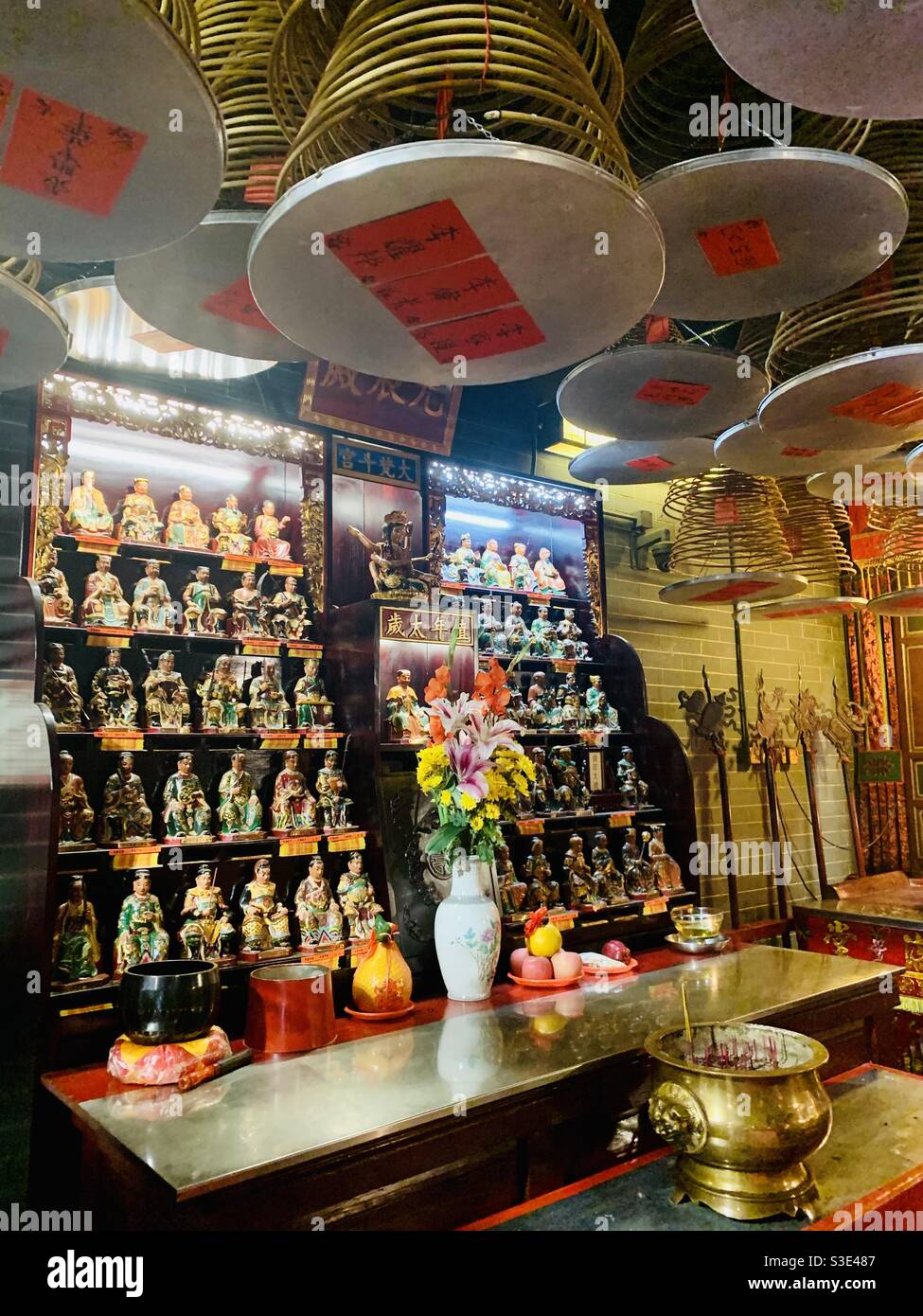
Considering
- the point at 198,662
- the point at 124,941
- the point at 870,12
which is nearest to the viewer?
the point at 870,12

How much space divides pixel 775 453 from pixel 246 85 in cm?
207

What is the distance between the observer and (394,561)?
368cm

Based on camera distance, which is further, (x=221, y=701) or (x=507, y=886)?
(x=507, y=886)

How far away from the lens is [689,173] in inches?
62.9

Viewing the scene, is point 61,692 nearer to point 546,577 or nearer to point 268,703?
point 268,703

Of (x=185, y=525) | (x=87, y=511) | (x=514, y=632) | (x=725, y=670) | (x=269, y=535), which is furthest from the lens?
(x=725, y=670)

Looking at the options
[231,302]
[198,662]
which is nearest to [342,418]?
[198,662]

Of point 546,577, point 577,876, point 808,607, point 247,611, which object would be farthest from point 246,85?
point 808,607

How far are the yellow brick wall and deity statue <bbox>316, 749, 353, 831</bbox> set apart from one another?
77.3 inches

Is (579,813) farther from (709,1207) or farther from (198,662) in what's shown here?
(709,1207)

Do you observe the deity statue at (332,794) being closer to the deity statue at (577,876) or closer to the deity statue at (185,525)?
the deity statue at (185,525)

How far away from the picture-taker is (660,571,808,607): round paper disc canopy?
4.34 meters

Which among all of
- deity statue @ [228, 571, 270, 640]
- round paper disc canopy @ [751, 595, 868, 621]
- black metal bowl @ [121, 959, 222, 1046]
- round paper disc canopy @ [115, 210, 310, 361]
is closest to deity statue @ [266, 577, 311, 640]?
deity statue @ [228, 571, 270, 640]
